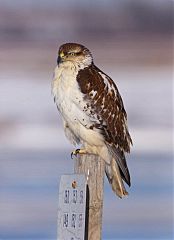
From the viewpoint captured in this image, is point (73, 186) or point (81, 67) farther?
point (81, 67)

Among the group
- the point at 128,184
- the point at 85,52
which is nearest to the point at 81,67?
the point at 85,52

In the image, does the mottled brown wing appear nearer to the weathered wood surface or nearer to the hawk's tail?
the hawk's tail

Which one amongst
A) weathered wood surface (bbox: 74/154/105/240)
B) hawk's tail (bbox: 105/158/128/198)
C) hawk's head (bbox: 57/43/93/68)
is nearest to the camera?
Answer: weathered wood surface (bbox: 74/154/105/240)

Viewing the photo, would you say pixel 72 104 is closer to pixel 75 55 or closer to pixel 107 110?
pixel 107 110

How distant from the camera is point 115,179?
160 inches

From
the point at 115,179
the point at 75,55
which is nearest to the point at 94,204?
the point at 115,179

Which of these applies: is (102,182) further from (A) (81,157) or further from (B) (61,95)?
(B) (61,95)

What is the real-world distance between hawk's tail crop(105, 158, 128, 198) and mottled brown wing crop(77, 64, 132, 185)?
Answer: 3 cm

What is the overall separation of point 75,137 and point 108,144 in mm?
196

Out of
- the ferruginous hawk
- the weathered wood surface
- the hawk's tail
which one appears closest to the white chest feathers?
the ferruginous hawk

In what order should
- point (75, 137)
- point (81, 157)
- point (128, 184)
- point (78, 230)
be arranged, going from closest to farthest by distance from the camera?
point (78, 230) → point (81, 157) → point (128, 184) → point (75, 137)

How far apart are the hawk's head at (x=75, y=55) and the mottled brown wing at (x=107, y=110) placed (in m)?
0.08

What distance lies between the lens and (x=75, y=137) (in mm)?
4242

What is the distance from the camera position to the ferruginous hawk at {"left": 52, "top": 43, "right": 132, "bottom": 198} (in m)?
4.06
